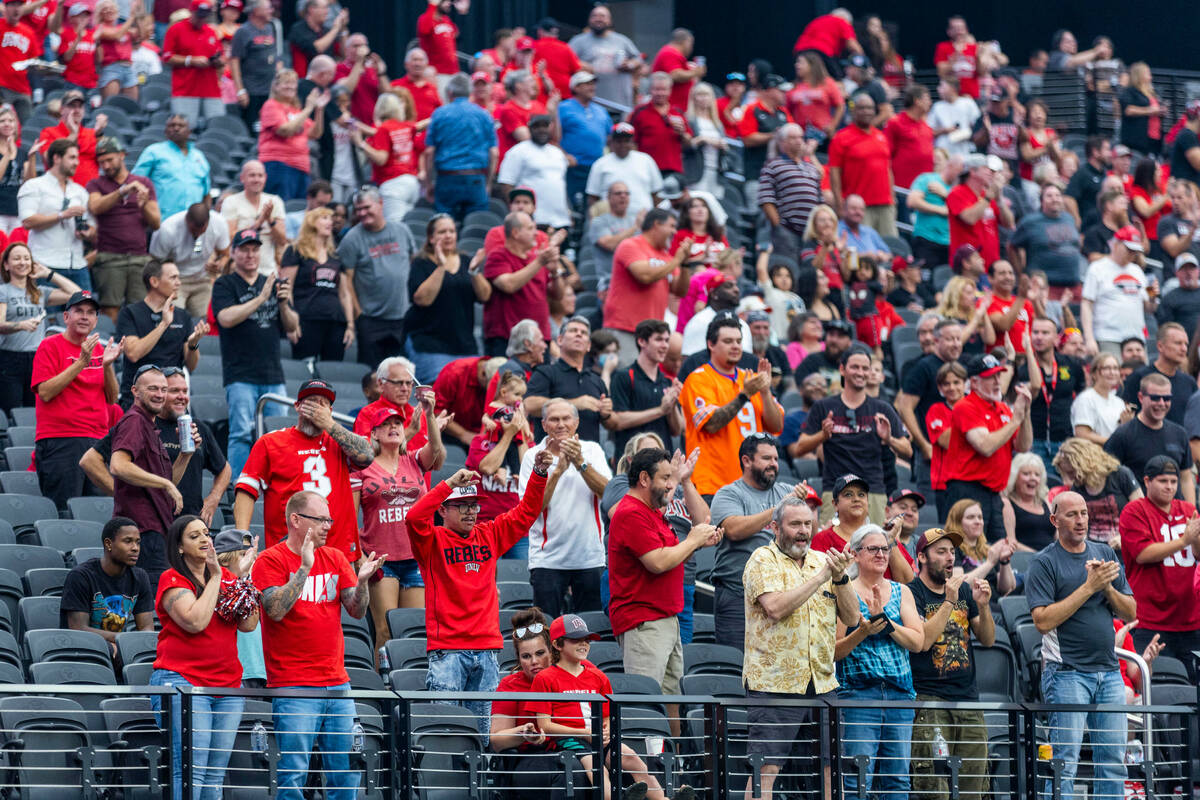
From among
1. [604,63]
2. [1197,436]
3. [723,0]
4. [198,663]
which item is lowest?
[198,663]

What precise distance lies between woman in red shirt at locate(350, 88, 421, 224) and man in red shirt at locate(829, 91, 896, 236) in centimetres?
390

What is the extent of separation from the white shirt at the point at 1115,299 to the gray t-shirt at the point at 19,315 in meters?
8.15

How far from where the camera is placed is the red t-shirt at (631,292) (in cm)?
1271

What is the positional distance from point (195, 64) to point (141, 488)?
8.92 m

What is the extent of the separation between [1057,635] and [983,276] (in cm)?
784

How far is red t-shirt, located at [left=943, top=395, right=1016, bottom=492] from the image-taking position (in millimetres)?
11281

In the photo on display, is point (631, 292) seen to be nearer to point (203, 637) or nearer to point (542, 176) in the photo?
point (542, 176)

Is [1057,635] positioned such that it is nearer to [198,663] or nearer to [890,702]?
[890,702]

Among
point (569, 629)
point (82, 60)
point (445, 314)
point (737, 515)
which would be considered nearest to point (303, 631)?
point (569, 629)

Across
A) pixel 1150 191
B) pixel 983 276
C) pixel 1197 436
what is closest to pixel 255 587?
pixel 1197 436

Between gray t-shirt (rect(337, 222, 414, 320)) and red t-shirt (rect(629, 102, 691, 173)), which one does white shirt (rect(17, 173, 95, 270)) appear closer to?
gray t-shirt (rect(337, 222, 414, 320))

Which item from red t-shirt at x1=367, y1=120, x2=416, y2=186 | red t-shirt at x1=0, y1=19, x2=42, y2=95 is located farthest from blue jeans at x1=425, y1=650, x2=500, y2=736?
red t-shirt at x1=0, y1=19, x2=42, y2=95

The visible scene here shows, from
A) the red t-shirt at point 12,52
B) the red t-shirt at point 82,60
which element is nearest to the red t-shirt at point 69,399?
the red t-shirt at point 12,52

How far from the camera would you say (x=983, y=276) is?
16.5m
